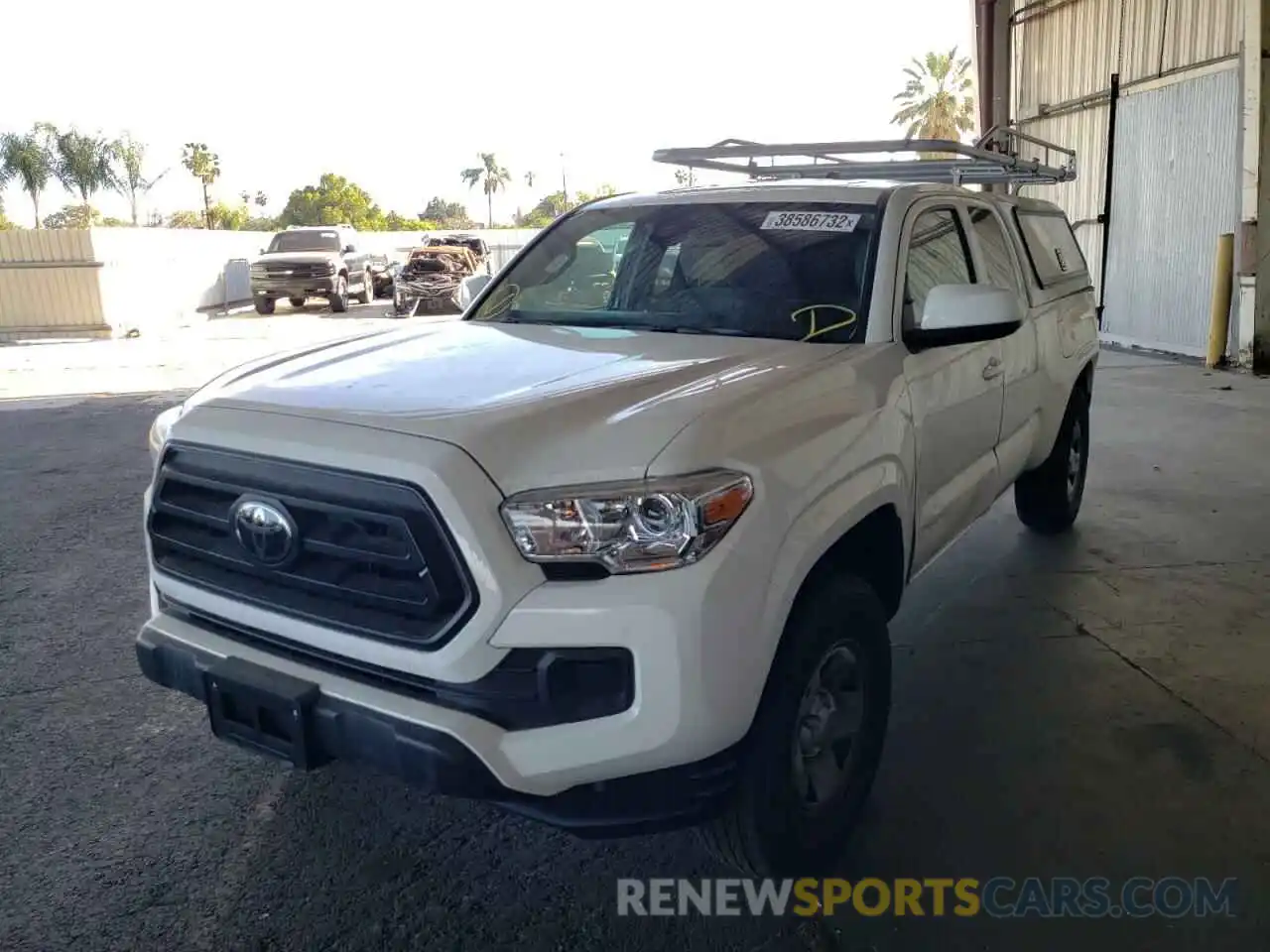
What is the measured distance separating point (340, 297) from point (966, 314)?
21050 mm

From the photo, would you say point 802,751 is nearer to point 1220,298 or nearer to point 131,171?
point 1220,298

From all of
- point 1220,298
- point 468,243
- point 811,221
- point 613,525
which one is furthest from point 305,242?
point 613,525

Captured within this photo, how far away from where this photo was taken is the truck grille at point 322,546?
205cm

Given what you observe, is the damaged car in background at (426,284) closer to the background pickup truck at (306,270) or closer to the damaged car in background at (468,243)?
the background pickup truck at (306,270)

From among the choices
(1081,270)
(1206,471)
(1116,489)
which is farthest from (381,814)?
(1206,471)

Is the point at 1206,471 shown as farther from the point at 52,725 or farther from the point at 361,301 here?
the point at 361,301

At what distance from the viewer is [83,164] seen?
139 ft

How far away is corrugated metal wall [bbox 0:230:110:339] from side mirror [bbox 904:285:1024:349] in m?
18.3

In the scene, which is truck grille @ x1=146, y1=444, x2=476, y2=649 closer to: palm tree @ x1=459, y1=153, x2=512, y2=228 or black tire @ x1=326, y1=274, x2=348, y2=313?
black tire @ x1=326, y1=274, x2=348, y2=313

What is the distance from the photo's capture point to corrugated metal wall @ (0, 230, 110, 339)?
17906mm

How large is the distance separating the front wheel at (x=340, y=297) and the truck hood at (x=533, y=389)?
20.0m

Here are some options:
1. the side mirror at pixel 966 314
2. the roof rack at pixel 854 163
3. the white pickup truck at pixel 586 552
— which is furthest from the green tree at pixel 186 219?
the side mirror at pixel 966 314

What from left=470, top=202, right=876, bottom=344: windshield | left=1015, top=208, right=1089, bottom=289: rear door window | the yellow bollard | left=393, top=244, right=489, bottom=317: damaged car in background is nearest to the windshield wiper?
left=470, top=202, right=876, bottom=344: windshield

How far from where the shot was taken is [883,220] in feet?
10.8
